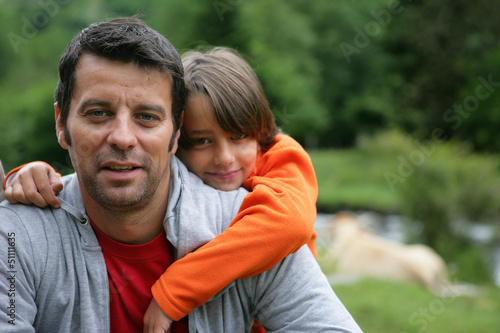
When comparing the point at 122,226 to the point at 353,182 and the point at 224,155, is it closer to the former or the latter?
the point at 224,155

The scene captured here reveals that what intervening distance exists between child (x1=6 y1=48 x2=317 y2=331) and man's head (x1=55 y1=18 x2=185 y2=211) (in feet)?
0.74

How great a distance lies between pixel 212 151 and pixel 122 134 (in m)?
0.65

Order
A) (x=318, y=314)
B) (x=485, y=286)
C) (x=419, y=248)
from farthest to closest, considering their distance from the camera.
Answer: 1. (x=485, y=286)
2. (x=419, y=248)
3. (x=318, y=314)

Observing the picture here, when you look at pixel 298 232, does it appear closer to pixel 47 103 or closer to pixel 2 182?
pixel 2 182

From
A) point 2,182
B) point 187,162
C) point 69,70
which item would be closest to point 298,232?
point 187,162

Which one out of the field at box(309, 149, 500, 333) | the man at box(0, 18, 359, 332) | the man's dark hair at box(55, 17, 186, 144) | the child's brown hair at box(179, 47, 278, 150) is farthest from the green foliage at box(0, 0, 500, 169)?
the man at box(0, 18, 359, 332)

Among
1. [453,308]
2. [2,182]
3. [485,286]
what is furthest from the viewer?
[485,286]

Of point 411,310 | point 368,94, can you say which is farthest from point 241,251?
point 368,94

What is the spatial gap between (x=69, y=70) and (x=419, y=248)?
8210mm

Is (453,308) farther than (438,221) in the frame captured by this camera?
No

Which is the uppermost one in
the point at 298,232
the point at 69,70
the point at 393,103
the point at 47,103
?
the point at 69,70

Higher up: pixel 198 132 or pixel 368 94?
pixel 198 132

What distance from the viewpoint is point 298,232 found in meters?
1.78

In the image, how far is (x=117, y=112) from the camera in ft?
5.75
